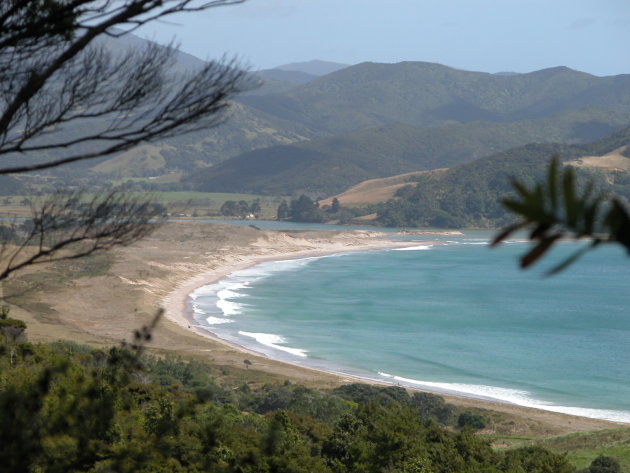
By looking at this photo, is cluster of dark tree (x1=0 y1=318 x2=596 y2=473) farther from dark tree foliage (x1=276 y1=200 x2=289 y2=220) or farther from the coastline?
dark tree foliage (x1=276 y1=200 x2=289 y2=220)

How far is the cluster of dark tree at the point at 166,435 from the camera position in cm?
638

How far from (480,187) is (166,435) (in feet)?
359

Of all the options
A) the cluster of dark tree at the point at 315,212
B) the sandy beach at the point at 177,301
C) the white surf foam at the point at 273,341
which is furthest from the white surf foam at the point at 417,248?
Result: the white surf foam at the point at 273,341

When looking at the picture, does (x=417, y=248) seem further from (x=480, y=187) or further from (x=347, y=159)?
(x=347, y=159)

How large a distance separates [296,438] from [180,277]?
40.1 m

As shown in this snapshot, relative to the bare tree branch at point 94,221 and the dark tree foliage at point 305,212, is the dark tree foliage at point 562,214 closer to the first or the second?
the bare tree branch at point 94,221

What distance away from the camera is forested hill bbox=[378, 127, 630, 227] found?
109062 mm

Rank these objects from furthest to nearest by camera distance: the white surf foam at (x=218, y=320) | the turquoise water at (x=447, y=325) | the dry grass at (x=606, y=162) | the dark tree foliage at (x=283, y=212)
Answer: the dark tree foliage at (x=283, y=212) < the dry grass at (x=606, y=162) < the white surf foam at (x=218, y=320) < the turquoise water at (x=447, y=325)

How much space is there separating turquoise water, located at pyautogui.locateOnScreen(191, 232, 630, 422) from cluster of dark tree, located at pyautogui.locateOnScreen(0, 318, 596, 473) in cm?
1132

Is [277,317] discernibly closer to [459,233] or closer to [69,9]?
[69,9]

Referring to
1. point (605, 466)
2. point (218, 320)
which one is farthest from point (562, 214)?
point (218, 320)

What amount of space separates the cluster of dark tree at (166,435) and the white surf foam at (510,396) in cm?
891

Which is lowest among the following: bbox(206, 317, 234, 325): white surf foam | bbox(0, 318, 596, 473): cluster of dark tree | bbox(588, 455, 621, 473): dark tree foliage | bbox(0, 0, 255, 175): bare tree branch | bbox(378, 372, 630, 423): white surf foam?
bbox(206, 317, 234, 325): white surf foam

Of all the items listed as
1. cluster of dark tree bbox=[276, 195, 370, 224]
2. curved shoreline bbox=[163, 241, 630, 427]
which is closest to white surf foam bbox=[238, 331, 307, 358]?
curved shoreline bbox=[163, 241, 630, 427]
